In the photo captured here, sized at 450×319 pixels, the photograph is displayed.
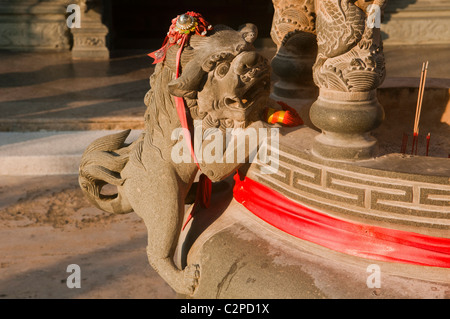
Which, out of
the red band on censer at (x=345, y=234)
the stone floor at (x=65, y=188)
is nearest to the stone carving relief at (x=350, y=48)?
the red band on censer at (x=345, y=234)

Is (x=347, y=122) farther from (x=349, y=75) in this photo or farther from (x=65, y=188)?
(x=65, y=188)

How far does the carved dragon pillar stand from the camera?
2.43 m

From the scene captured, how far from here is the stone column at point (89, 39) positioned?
10.1 meters

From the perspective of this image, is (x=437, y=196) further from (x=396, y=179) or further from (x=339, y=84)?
(x=339, y=84)

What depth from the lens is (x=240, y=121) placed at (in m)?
2.70

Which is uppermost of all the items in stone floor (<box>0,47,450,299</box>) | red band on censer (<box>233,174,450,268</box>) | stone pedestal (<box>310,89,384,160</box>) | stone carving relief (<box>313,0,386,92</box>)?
stone carving relief (<box>313,0,386,92</box>)

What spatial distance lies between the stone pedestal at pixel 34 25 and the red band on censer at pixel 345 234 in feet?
26.9

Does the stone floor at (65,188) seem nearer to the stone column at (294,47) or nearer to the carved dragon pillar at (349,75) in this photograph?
the stone column at (294,47)

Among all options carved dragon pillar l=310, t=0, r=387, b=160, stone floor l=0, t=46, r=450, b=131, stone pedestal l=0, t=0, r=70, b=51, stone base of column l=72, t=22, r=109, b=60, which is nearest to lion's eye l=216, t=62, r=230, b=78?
carved dragon pillar l=310, t=0, r=387, b=160

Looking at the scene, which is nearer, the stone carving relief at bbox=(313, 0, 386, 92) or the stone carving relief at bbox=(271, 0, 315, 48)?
the stone carving relief at bbox=(313, 0, 386, 92)

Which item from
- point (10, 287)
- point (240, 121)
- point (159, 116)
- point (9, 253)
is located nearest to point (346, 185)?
point (240, 121)

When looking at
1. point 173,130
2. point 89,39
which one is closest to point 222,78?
point 173,130

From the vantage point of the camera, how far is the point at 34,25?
10.3 meters

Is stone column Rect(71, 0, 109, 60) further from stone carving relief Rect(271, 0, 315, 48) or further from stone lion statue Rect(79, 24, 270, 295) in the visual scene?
stone lion statue Rect(79, 24, 270, 295)
